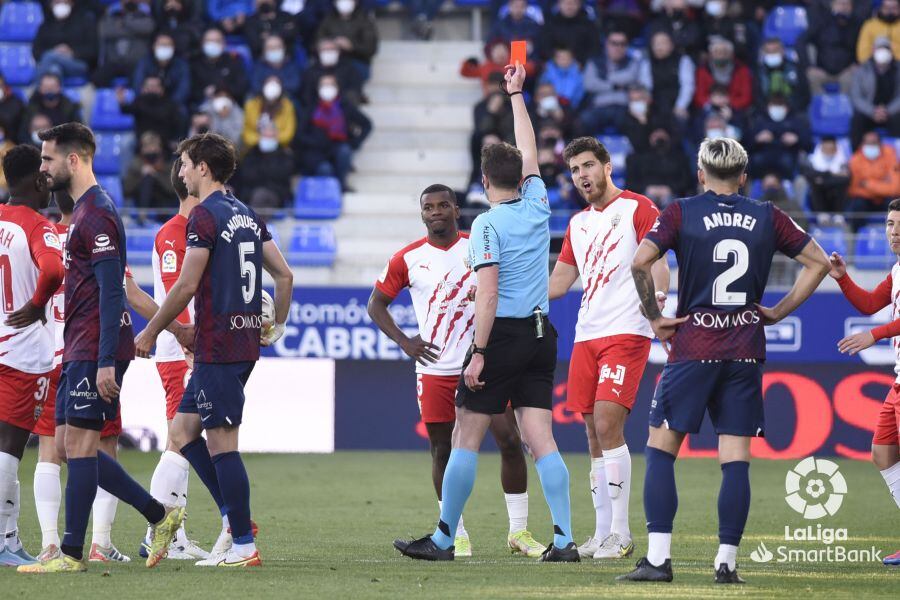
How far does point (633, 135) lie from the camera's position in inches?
806

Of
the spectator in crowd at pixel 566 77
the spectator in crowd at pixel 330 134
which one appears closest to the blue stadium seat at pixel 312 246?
the spectator in crowd at pixel 330 134

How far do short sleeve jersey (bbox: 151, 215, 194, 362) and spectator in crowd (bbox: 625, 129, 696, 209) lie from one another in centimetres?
1096

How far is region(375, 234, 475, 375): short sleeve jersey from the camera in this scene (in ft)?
31.3

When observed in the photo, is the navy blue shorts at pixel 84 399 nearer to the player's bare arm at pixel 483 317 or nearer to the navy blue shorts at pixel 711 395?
the player's bare arm at pixel 483 317

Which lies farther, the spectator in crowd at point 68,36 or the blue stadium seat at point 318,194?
the spectator in crowd at point 68,36

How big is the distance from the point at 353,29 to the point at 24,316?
14.9m

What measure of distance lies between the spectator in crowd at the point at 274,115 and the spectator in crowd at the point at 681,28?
5.70m

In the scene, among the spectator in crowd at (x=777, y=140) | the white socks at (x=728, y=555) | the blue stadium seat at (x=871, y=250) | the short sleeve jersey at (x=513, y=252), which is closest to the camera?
the white socks at (x=728, y=555)

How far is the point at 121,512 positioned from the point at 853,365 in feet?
29.7

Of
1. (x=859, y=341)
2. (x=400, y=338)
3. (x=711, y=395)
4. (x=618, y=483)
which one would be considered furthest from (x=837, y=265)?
(x=400, y=338)

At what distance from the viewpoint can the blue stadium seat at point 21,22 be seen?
23219 millimetres

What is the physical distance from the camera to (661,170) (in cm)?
1961

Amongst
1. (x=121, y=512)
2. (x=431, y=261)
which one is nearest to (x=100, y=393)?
(x=431, y=261)

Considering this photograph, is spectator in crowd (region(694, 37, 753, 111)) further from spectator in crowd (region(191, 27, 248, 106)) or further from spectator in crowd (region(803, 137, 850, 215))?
spectator in crowd (region(191, 27, 248, 106))
